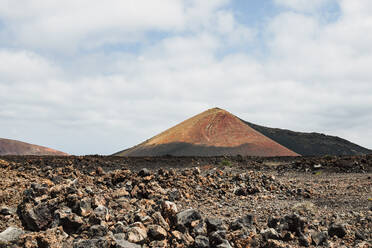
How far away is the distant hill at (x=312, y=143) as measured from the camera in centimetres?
6025

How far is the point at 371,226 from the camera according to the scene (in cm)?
688

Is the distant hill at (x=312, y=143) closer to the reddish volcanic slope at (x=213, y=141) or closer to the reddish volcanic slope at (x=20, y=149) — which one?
the reddish volcanic slope at (x=213, y=141)

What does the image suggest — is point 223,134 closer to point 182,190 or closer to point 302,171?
point 302,171

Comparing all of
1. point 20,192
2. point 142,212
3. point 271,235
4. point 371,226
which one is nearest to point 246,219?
point 271,235

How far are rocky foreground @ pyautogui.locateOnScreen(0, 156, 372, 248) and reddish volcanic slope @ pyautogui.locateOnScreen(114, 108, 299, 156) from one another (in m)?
29.2

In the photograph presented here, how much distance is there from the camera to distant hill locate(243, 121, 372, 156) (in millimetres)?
60250

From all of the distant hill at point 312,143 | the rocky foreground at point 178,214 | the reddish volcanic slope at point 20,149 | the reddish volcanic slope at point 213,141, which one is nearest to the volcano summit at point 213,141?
the reddish volcanic slope at point 213,141

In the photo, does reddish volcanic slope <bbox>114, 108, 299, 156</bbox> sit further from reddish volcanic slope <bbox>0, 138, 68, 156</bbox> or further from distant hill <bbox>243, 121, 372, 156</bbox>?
reddish volcanic slope <bbox>0, 138, 68, 156</bbox>

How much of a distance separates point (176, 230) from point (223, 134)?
39153 mm

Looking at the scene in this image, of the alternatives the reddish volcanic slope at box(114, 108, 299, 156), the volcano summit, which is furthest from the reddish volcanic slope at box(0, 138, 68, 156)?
the reddish volcanic slope at box(114, 108, 299, 156)

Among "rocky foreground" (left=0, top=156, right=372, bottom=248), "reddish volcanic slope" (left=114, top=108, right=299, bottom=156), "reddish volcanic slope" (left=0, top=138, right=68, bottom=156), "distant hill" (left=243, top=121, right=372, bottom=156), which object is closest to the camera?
"rocky foreground" (left=0, top=156, right=372, bottom=248)

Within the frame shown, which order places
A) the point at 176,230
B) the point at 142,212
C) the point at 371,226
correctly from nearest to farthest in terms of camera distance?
the point at 176,230 < the point at 142,212 < the point at 371,226

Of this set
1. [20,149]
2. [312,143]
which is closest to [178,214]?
[20,149]

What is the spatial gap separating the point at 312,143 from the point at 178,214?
2442 inches
